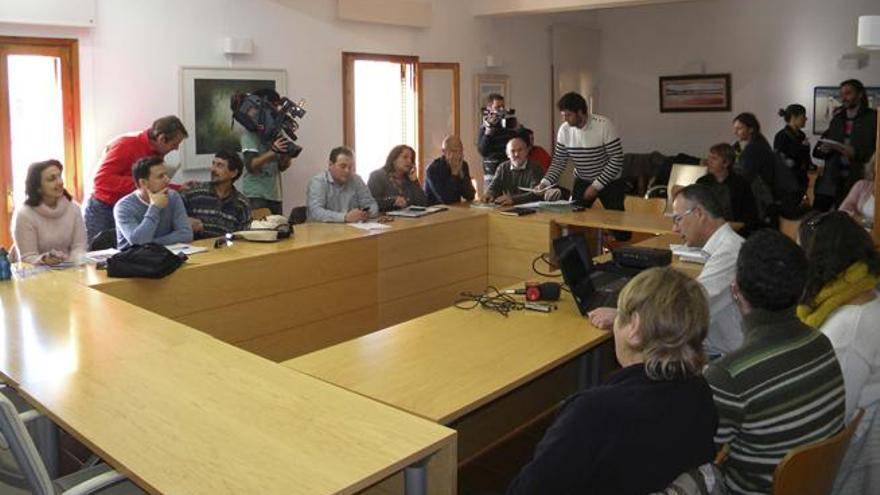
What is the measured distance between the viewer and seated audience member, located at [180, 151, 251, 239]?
16.0ft

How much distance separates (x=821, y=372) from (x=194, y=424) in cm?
156

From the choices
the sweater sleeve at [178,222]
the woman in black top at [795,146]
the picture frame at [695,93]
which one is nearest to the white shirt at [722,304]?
the sweater sleeve at [178,222]

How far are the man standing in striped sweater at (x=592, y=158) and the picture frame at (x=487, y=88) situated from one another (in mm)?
2382

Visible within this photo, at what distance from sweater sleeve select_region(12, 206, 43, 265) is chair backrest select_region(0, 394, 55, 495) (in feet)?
8.19

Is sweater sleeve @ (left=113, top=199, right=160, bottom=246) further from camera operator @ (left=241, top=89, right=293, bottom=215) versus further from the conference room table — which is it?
camera operator @ (left=241, top=89, right=293, bottom=215)

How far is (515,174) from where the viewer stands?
670 centimetres

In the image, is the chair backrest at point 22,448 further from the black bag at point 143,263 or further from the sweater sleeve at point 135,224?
the sweater sleeve at point 135,224

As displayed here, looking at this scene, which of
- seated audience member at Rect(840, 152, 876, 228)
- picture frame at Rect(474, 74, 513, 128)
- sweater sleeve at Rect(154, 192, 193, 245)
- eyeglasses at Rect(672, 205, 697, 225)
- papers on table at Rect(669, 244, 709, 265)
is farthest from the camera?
picture frame at Rect(474, 74, 513, 128)

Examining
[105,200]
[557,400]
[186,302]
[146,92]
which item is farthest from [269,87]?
[557,400]

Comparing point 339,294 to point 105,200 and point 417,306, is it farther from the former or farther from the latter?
point 105,200

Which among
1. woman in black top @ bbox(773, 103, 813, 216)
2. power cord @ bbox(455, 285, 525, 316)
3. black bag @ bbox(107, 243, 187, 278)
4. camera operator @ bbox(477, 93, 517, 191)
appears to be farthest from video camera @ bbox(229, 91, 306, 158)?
woman in black top @ bbox(773, 103, 813, 216)

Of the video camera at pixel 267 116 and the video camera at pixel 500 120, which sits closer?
the video camera at pixel 267 116

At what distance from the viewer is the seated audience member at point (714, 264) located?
3242 mm

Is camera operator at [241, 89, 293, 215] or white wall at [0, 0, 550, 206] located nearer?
white wall at [0, 0, 550, 206]
